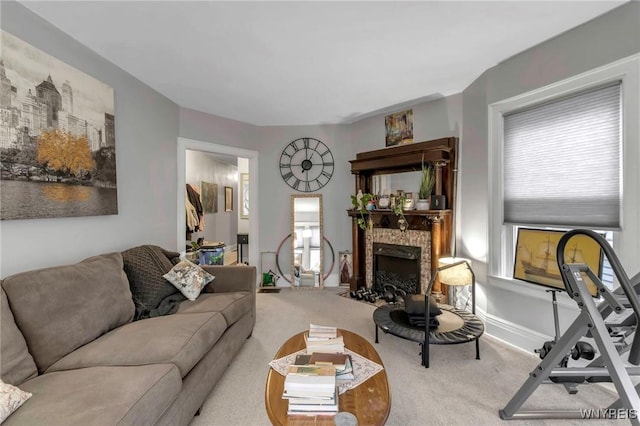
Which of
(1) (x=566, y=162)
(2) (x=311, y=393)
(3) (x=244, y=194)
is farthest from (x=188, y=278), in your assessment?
(3) (x=244, y=194)

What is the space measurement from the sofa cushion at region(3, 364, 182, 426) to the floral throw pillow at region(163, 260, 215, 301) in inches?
40.5

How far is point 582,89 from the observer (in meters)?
2.13

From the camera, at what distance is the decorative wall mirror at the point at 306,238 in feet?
14.6

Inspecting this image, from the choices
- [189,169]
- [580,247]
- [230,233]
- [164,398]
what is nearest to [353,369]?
[164,398]

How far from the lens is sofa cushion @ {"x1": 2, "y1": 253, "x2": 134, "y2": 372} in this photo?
1.45 m

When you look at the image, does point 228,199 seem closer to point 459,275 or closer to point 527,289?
point 459,275

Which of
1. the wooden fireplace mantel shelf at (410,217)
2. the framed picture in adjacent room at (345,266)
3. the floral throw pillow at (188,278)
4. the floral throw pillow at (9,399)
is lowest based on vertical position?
the framed picture in adjacent room at (345,266)

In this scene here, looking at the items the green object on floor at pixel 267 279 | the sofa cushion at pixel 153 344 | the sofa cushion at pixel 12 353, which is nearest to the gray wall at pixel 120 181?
the sofa cushion at pixel 12 353

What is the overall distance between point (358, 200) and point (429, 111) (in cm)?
146

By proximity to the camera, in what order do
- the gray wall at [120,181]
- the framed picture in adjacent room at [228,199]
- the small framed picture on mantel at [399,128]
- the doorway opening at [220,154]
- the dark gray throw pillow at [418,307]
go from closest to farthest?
1. the gray wall at [120,181]
2. the dark gray throw pillow at [418,307]
3. the doorway opening at [220,154]
4. the small framed picture on mantel at [399,128]
5. the framed picture in adjacent room at [228,199]

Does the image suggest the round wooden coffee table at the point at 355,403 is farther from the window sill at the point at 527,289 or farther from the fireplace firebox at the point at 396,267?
the fireplace firebox at the point at 396,267

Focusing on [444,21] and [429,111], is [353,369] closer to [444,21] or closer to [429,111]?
[444,21]

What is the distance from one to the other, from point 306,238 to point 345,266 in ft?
2.50

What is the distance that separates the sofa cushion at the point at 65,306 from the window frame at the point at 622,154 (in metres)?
3.22
